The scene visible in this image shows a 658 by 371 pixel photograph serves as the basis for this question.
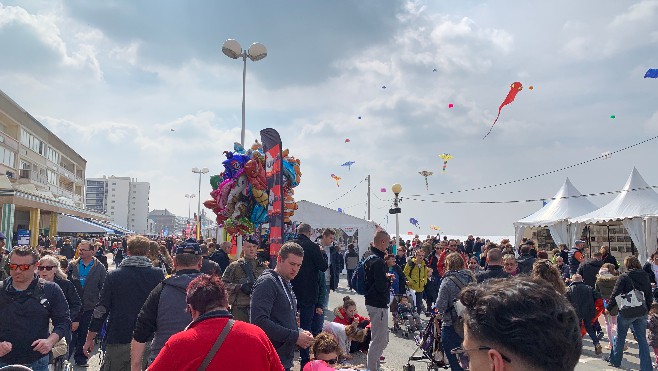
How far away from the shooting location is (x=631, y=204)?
18.5 metres

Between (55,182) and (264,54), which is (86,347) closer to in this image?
(264,54)

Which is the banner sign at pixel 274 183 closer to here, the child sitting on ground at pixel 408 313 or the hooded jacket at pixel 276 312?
the hooded jacket at pixel 276 312

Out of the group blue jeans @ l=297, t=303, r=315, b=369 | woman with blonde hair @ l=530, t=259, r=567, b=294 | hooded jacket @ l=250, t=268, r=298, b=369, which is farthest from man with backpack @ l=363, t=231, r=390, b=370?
hooded jacket @ l=250, t=268, r=298, b=369

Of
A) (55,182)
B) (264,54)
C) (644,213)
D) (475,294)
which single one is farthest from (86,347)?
(55,182)

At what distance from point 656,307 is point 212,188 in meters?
8.81

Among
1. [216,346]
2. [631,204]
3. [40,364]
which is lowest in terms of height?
[40,364]

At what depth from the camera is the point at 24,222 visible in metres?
40.4

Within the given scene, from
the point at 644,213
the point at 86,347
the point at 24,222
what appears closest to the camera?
the point at 86,347

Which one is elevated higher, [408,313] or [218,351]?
[218,351]

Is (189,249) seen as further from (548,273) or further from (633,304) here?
(633,304)

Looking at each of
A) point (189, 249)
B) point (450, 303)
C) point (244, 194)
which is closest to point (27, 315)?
point (189, 249)

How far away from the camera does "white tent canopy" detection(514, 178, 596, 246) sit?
72.1 feet

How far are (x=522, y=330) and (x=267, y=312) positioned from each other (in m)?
2.96

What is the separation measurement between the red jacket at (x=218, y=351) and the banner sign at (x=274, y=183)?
491 cm
